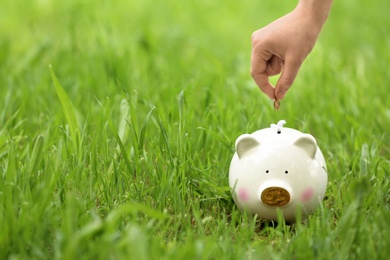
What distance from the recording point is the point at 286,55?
2.50 meters

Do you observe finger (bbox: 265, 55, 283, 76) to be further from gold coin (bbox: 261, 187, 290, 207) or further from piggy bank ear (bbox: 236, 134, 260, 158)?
gold coin (bbox: 261, 187, 290, 207)

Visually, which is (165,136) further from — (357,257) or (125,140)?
(357,257)

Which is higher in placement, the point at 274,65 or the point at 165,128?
the point at 274,65

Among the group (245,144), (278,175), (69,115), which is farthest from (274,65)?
(69,115)

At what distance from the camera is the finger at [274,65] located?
2617 mm

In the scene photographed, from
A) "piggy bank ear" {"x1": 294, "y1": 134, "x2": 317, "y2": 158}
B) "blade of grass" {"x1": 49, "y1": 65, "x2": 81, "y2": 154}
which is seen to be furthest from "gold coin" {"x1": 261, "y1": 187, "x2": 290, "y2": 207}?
"blade of grass" {"x1": 49, "y1": 65, "x2": 81, "y2": 154}

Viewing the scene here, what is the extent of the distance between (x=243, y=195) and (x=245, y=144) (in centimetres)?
17

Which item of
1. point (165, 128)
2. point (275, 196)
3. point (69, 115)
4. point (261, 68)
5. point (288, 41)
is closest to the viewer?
point (275, 196)

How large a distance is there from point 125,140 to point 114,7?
2.74m

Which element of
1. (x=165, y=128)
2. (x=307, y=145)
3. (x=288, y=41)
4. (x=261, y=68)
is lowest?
(x=165, y=128)

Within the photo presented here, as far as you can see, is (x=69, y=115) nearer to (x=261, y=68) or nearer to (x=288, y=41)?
(x=261, y=68)

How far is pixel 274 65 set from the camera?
Result: 2627mm

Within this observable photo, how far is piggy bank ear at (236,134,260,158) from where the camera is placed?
238cm

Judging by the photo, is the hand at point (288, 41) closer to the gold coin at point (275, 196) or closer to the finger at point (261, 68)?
the finger at point (261, 68)
